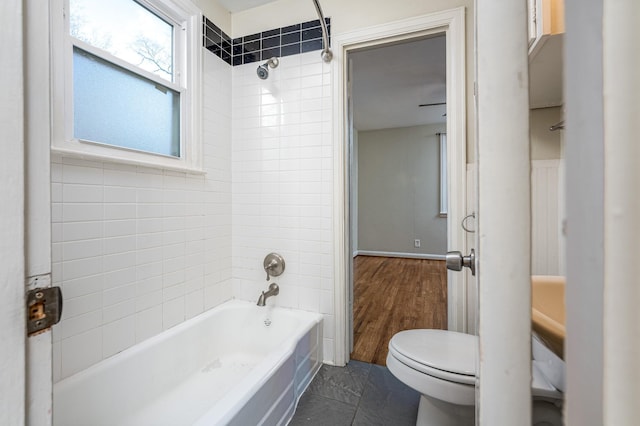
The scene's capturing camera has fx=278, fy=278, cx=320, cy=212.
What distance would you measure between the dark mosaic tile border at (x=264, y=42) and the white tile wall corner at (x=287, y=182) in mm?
65

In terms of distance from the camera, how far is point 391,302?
2850mm

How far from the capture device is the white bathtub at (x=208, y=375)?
3.45ft

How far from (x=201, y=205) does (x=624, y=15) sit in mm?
1834

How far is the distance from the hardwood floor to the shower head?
6.32 ft

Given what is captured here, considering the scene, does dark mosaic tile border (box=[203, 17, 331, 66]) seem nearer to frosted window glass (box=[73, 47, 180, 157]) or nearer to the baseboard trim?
Answer: frosted window glass (box=[73, 47, 180, 157])

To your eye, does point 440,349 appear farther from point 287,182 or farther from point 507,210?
point 287,182

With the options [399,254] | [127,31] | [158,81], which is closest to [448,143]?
[158,81]

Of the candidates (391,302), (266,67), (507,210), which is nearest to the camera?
(507,210)

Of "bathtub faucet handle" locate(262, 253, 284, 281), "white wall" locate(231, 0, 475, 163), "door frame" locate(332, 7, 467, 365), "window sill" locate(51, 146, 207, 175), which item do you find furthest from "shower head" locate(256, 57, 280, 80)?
"bathtub faucet handle" locate(262, 253, 284, 281)

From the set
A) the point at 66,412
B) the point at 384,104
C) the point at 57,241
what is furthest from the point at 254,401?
the point at 384,104

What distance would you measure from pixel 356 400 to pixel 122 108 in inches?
73.3

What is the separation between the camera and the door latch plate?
0.37m

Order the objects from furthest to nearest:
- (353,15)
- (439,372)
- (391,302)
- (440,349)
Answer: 1. (391,302)
2. (353,15)
3. (440,349)
4. (439,372)

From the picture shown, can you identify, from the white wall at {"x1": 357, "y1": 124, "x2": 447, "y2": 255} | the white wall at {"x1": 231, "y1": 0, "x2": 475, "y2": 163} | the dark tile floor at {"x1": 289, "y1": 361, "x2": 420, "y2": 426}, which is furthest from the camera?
the white wall at {"x1": 357, "y1": 124, "x2": 447, "y2": 255}
